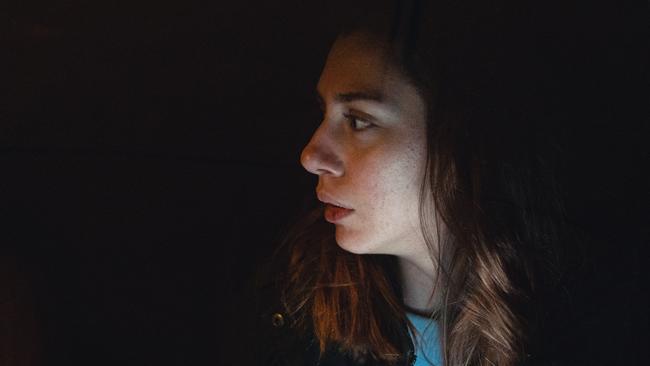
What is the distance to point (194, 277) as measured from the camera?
1603 mm

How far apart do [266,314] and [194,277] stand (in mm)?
204

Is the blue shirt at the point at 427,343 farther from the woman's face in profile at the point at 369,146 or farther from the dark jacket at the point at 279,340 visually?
the woman's face in profile at the point at 369,146

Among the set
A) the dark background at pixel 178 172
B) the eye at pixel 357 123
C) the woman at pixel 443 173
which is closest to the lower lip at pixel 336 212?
the woman at pixel 443 173

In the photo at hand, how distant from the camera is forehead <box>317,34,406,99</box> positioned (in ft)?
3.99

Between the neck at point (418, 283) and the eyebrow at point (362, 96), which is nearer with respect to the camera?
the eyebrow at point (362, 96)

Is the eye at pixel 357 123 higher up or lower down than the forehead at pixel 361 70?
lower down

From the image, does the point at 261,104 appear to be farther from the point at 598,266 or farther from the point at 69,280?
the point at 598,266

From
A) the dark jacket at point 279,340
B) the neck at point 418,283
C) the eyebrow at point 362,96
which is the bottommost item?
the dark jacket at point 279,340

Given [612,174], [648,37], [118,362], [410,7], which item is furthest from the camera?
[118,362]

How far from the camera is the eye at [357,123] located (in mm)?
1232

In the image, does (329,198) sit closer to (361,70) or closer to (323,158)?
(323,158)

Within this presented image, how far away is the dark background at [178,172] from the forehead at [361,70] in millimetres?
103

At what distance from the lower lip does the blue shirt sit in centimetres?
29

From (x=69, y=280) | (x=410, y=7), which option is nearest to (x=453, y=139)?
(x=410, y=7)
